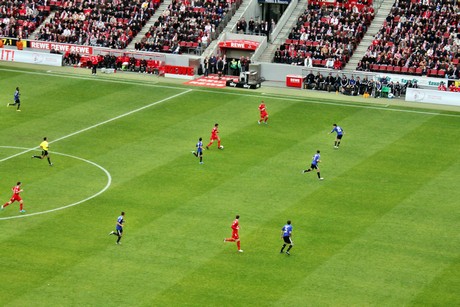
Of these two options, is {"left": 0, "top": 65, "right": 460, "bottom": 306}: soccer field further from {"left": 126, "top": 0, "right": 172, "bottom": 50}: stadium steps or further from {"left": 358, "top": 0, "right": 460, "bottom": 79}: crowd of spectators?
{"left": 126, "top": 0, "right": 172, "bottom": 50}: stadium steps

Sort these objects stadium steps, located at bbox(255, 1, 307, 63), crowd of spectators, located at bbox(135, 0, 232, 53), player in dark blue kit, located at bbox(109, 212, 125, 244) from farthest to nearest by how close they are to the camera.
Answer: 1. crowd of spectators, located at bbox(135, 0, 232, 53)
2. stadium steps, located at bbox(255, 1, 307, 63)
3. player in dark blue kit, located at bbox(109, 212, 125, 244)

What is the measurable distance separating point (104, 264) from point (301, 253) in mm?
9628

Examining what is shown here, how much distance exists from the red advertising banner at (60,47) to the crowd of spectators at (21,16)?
2.27 m

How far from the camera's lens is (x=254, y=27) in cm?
9812

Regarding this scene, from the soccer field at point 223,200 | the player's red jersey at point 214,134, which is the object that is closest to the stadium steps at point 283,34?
the soccer field at point 223,200

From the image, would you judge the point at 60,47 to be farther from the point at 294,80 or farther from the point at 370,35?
the point at 370,35

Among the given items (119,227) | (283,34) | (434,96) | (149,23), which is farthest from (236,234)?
(149,23)

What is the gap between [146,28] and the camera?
10050 centimetres

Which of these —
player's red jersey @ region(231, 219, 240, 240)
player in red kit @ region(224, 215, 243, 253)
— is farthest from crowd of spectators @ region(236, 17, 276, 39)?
player's red jersey @ region(231, 219, 240, 240)

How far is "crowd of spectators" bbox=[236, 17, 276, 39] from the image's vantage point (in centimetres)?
9750

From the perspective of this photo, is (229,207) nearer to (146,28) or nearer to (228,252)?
(228,252)

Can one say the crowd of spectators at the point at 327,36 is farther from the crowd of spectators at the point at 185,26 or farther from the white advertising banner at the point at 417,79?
the crowd of spectators at the point at 185,26

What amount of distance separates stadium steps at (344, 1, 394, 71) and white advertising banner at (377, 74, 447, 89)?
4540 millimetres

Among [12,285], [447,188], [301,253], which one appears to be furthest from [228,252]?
[447,188]
